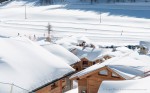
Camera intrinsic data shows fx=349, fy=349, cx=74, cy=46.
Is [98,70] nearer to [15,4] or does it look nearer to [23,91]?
[23,91]

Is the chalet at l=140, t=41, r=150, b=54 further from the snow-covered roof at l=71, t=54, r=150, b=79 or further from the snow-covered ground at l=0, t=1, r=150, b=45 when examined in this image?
the snow-covered roof at l=71, t=54, r=150, b=79

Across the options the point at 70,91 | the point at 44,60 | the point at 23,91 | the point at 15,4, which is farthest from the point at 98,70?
the point at 15,4

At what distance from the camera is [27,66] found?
14000 mm

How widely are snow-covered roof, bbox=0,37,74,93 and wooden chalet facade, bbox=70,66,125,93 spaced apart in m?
4.55

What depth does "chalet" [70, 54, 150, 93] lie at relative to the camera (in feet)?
60.0

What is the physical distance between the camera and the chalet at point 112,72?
60.0 feet

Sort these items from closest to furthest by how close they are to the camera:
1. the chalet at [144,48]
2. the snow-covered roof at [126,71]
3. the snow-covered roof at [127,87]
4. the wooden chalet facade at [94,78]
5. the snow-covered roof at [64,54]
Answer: the snow-covered roof at [127,87]
the snow-covered roof at [126,71]
the snow-covered roof at [64,54]
the wooden chalet facade at [94,78]
the chalet at [144,48]

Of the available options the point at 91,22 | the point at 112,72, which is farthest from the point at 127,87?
the point at 91,22

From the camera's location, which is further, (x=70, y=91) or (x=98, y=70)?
(x=70, y=91)

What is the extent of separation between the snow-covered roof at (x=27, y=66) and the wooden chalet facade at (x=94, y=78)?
4549mm

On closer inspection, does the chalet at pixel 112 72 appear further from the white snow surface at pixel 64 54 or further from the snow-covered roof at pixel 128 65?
the white snow surface at pixel 64 54

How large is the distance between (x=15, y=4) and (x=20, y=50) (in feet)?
326

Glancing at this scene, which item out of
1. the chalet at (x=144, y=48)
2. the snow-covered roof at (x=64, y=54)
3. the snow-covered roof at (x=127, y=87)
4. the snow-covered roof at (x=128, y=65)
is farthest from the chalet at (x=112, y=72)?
the chalet at (x=144, y=48)

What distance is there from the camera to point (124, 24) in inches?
2726
